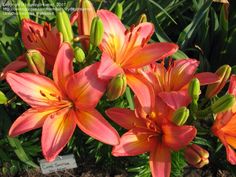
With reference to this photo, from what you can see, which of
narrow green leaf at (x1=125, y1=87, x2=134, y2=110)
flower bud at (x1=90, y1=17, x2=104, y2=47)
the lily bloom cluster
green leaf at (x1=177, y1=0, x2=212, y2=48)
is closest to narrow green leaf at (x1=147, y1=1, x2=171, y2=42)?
green leaf at (x1=177, y1=0, x2=212, y2=48)

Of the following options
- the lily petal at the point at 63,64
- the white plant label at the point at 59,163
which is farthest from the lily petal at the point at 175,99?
the white plant label at the point at 59,163

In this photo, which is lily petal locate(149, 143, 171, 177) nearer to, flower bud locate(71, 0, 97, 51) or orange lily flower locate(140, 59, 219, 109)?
orange lily flower locate(140, 59, 219, 109)

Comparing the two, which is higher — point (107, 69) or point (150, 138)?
point (107, 69)

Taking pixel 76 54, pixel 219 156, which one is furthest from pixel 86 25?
pixel 219 156

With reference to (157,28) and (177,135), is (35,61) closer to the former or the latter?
(177,135)

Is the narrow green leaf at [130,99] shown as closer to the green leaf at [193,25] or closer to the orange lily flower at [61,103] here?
the orange lily flower at [61,103]

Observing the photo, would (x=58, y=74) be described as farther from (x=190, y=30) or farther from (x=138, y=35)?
(x=190, y=30)

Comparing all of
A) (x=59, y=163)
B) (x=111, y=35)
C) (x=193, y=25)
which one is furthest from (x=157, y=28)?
(x=59, y=163)
